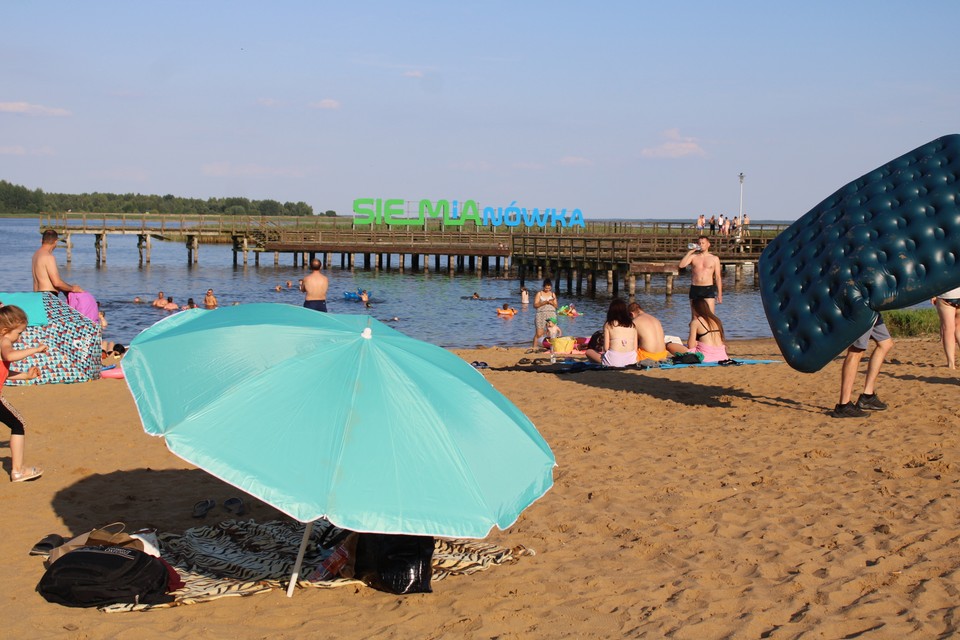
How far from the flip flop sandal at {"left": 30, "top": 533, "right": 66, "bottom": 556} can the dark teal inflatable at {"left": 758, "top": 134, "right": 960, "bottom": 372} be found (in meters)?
5.64

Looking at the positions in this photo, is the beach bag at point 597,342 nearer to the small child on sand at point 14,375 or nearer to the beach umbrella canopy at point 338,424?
the small child on sand at point 14,375

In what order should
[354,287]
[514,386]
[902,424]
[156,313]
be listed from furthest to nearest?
[354,287] → [156,313] → [514,386] → [902,424]

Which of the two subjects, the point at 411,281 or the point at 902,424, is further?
the point at 411,281

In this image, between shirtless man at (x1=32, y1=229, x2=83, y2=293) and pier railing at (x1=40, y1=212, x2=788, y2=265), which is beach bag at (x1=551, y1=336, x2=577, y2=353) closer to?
shirtless man at (x1=32, y1=229, x2=83, y2=293)

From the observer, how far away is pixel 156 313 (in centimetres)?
2677

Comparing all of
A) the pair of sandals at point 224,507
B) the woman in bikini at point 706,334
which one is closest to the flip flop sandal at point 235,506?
the pair of sandals at point 224,507

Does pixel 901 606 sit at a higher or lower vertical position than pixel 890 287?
lower

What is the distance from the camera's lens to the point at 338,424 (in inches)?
155

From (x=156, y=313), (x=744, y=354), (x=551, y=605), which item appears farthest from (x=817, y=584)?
(x=156, y=313)

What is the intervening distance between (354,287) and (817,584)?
3556 centimetres

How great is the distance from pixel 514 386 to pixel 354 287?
95.7 feet

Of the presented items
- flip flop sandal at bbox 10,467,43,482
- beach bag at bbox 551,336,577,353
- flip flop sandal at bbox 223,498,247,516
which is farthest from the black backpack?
beach bag at bbox 551,336,577,353

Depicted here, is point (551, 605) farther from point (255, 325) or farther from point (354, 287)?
point (354, 287)

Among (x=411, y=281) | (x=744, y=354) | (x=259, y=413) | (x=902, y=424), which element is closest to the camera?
(x=259, y=413)
